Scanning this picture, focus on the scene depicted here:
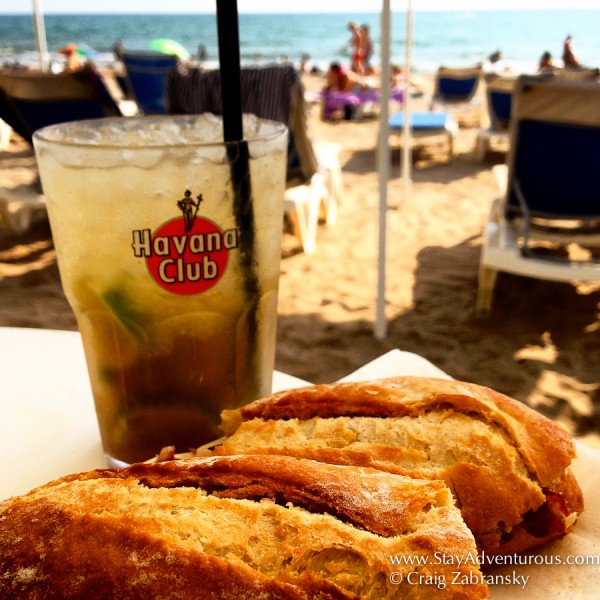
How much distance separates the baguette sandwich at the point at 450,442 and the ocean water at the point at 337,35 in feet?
78.4

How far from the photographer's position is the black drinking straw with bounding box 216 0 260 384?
0.92 meters

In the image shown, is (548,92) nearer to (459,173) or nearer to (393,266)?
(393,266)

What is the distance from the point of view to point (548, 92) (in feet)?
13.5

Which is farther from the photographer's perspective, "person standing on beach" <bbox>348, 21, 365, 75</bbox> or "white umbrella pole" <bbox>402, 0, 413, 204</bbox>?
"person standing on beach" <bbox>348, 21, 365, 75</bbox>

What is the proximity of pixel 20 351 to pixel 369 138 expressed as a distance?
32.2ft

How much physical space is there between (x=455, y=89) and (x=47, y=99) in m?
8.04

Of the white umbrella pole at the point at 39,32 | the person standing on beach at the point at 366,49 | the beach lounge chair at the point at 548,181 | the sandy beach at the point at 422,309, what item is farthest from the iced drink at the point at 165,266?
the person standing on beach at the point at 366,49

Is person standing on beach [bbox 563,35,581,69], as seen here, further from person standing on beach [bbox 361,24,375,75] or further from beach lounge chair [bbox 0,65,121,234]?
beach lounge chair [bbox 0,65,121,234]

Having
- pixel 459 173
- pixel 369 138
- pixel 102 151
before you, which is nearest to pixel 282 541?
pixel 102 151

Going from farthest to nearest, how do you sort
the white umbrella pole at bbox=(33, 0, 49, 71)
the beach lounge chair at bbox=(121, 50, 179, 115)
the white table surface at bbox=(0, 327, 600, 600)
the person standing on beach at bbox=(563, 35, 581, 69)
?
the person standing on beach at bbox=(563, 35, 581, 69)
the beach lounge chair at bbox=(121, 50, 179, 115)
the white umbrella pole at bbox=(33, 0, 49, 71)
the white table surface at bbox=(0, 327, 600, 600)

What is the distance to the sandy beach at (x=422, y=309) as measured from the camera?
12.3 ft

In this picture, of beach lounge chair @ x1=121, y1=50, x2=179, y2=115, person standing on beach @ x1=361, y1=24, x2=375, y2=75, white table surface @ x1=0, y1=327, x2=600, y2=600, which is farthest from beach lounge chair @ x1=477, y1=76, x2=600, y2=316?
person standing on beach @ x1=361, y1=24, x2=375, y2=75

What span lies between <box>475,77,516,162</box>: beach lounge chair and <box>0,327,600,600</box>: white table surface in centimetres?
791

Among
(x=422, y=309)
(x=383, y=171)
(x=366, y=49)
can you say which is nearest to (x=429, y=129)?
(x=422, y=309)
